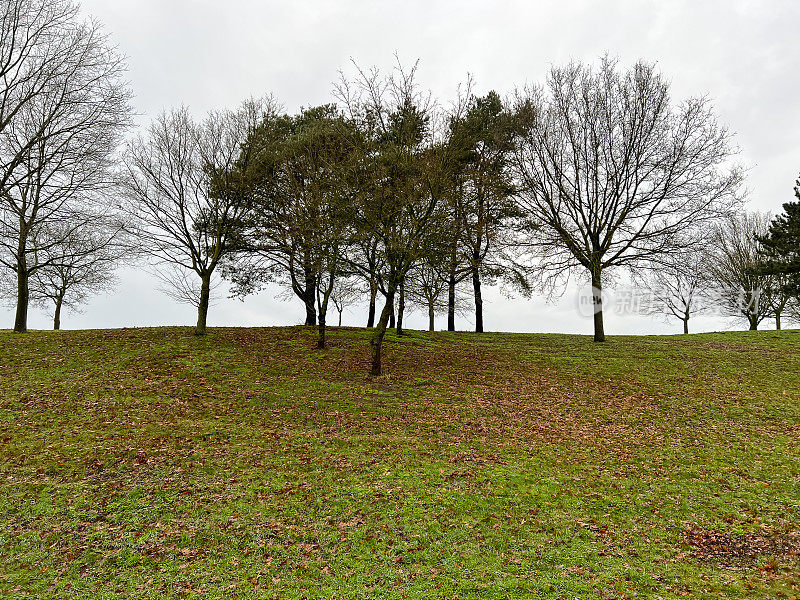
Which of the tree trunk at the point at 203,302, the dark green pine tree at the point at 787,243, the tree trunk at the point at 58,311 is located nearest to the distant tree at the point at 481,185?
the tree trunk at the point at 203,302

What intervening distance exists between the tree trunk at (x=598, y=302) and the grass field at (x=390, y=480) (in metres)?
6.59

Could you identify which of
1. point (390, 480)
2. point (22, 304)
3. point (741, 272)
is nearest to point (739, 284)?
point (741, 272)

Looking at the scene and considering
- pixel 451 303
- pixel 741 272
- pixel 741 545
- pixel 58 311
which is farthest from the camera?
pixel 741 272

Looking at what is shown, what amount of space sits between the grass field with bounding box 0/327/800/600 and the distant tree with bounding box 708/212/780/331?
981 inches

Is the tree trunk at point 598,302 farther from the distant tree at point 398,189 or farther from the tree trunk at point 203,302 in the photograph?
the tree trunk at point 203,302

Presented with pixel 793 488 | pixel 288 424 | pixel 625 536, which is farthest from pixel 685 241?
pixel 288 424

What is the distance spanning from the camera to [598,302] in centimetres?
2439

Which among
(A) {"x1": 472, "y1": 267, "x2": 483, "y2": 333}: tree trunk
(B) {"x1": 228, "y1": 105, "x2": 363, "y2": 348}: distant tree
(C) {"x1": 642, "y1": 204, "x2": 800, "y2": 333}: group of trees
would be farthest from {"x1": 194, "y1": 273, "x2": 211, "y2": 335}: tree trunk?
(C) {"x1": 642, "y1": 204, "x2": 800, "y2": 333}: group of trees

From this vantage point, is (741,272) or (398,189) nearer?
(398,189)

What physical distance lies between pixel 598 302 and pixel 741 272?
2314cm

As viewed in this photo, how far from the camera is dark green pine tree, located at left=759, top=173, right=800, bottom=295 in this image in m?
29.9

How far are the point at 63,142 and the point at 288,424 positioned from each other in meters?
17.1

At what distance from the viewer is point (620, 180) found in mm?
23500

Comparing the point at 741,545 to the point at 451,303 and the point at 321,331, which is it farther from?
the point at 451,303
